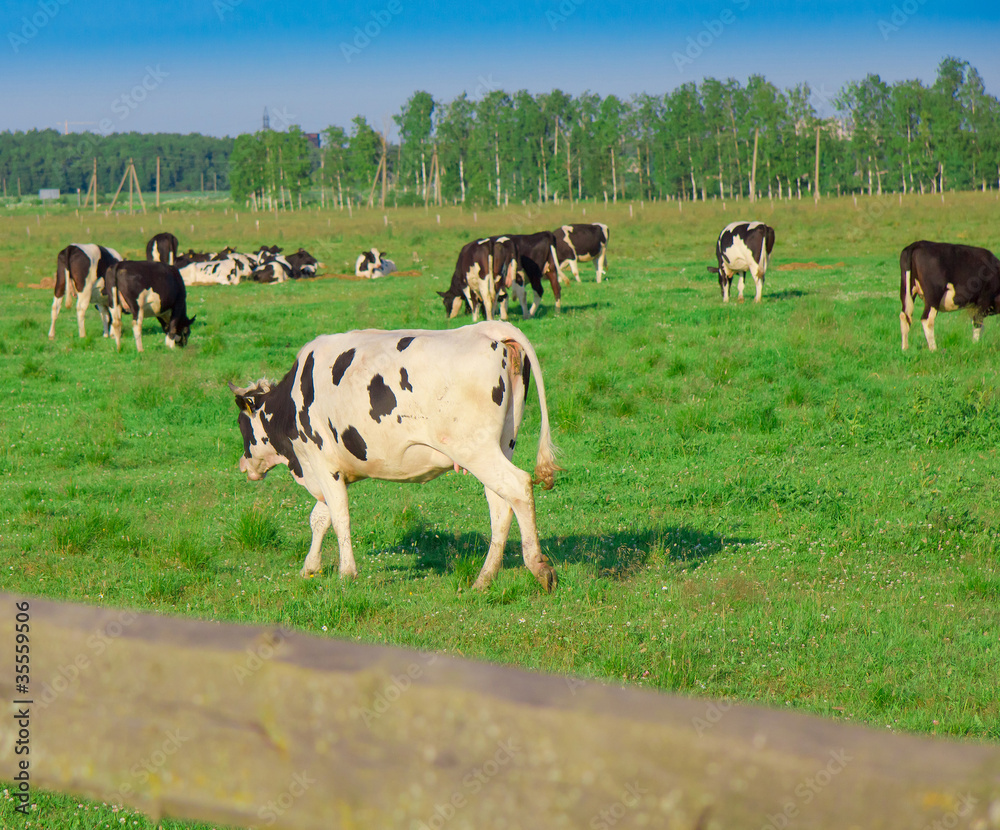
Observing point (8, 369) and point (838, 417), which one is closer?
point (838, 417)

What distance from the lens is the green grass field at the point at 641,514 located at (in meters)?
6.00

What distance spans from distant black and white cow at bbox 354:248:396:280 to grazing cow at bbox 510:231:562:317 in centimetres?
958

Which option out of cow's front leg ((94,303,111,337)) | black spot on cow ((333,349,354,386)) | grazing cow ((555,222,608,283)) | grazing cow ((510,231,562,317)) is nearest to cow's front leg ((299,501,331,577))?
black spot on cow ((333,349,354,386))

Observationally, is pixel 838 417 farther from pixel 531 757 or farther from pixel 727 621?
pixel 531 757

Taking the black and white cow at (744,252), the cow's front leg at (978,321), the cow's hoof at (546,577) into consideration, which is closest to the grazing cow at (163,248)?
the black and white cow at (744,252)

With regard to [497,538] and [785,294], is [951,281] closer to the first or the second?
[785,294]

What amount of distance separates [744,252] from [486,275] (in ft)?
20.9

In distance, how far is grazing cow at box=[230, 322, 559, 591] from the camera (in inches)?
290

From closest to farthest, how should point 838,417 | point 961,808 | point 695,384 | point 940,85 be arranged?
point 961,808 < point 838,417 < point 695,384 < point 940,85

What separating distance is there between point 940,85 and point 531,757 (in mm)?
106285

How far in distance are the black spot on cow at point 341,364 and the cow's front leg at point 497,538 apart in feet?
4.89

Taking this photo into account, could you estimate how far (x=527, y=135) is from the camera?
103 metres

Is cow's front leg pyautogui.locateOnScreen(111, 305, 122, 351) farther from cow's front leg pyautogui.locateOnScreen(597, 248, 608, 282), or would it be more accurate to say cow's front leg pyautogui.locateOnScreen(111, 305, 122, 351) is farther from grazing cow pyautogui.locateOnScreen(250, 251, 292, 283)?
cow's front leg pyautogui.locateOnScreen(597, 248, 608, 282)

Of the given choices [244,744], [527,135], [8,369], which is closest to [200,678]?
[244,744]
